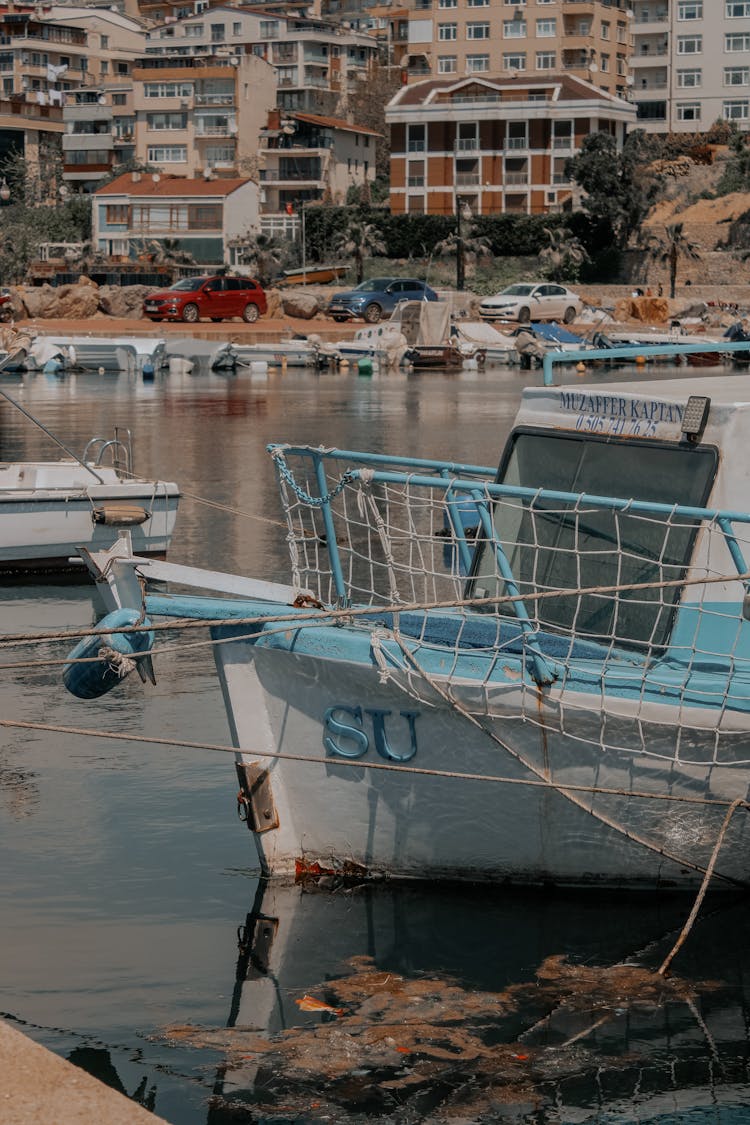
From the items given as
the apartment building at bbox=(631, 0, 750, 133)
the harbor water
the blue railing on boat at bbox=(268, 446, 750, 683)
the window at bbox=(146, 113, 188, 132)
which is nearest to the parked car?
the apartment building at bbox=(631, 0, 750, 133)

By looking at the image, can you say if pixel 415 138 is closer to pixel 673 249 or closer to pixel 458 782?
pixel 673 249

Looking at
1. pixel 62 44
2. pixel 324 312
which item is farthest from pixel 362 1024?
pixel 62 44

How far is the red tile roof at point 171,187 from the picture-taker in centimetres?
9288

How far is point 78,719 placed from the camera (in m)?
11.9

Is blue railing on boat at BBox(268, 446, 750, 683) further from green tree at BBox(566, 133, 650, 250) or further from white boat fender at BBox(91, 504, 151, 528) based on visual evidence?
green tree at BBox(566, 133, 650, 250)

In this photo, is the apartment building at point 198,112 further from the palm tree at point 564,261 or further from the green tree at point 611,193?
the palm tree at point 564,261

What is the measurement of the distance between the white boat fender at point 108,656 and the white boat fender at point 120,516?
24.7 ft

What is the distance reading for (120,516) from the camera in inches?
630

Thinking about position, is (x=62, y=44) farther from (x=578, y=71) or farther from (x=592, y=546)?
(x=592, y=546)

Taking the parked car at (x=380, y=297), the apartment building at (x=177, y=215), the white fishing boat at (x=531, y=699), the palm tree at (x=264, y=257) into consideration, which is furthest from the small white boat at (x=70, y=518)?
the apartment building at (x=177, y=215)

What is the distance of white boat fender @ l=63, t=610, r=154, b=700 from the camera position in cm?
783

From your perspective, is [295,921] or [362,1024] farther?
[295,921]

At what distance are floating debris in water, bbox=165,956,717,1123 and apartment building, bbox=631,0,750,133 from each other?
103587mm

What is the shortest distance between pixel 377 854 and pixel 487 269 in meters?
74.0
